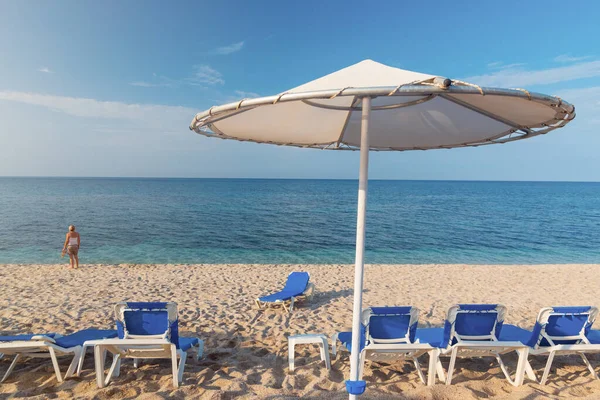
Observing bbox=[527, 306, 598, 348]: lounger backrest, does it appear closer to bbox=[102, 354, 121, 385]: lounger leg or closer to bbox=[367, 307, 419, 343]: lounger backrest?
bbox=[367, 307, 419, 343]: lounger backrest

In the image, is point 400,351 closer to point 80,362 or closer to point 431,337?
point 431,337

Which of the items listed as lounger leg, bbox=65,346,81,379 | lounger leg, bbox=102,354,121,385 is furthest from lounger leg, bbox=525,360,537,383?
lounger leg, bbox=65,346,81,379

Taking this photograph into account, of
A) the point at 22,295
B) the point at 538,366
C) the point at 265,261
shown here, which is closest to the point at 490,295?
the point at 538,366

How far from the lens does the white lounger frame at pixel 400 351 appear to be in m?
3.47

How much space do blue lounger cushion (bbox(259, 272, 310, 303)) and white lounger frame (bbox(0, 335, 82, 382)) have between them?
3.62 metres

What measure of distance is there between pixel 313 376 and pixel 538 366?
9.17 ft

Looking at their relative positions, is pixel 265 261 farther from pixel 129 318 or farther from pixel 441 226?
pixel 441 226

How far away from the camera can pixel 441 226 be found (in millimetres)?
29984

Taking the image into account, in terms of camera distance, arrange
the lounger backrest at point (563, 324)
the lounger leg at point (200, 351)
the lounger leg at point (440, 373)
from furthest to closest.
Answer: the lounger leg at point (200, 351) → the lounger backrest at point (563, 324) → the lounger leg at point (440, 373)

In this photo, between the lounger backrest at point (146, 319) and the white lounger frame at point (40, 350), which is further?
the lounger backrest at point (146, 319)

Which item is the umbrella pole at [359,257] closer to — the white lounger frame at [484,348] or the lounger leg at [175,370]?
the white lounger frame at [484,348]

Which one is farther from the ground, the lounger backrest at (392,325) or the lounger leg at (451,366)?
the lounger backrest at (392,325)

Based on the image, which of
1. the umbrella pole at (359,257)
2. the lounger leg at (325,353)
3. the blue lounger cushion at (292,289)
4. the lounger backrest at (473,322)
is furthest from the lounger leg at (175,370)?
the blue lounger cushion at (292,289)

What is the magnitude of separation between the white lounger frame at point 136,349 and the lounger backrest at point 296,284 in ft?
12.5
